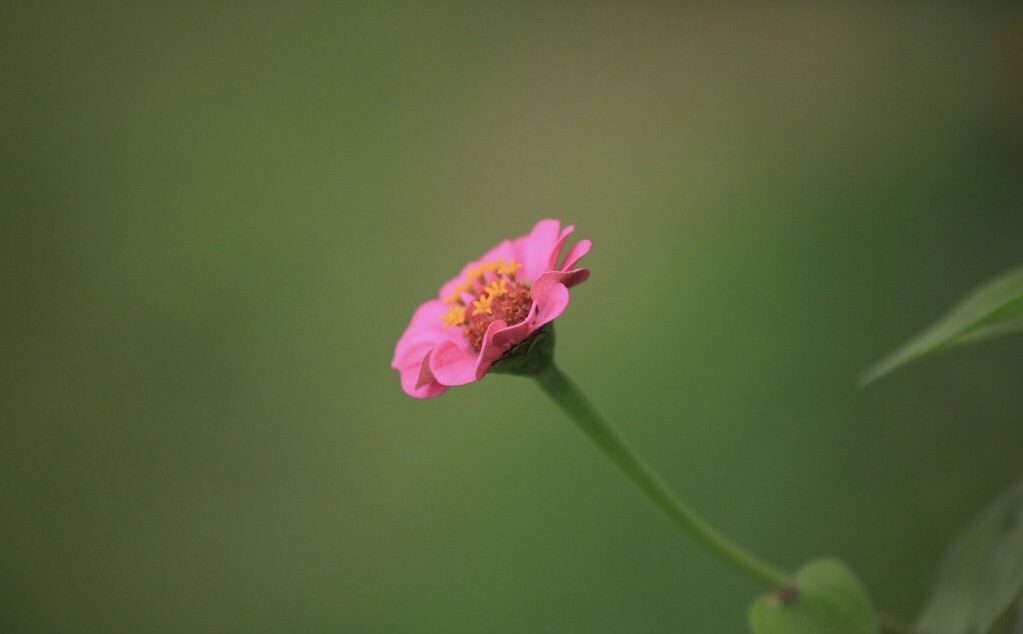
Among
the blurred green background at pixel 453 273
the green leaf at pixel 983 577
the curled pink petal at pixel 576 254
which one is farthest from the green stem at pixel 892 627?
the blurred green background at pixel 453 273

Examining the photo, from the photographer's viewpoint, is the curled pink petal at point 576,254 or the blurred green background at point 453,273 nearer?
the curled pink petal at point 576,254

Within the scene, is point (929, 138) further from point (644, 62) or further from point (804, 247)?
point (644, 62)

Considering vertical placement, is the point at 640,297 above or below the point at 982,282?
above

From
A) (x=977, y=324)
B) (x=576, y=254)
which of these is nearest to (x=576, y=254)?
(x=576, y=254)

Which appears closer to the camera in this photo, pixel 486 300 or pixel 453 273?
pixel 486 300

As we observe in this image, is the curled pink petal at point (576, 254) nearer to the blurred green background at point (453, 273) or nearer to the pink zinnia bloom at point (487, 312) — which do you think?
the pink zinnia bloom at point (487, 312)

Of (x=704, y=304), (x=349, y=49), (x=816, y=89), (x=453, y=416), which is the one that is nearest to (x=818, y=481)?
(x=704, y=304)

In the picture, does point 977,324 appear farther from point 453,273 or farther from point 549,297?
point 453,273
